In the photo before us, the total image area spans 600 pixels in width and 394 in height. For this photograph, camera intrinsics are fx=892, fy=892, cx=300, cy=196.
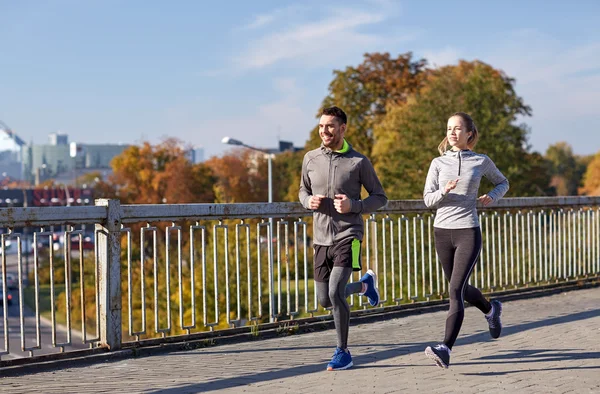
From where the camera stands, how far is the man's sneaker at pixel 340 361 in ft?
21.3

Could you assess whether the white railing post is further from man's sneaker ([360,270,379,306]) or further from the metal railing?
man's sneaker ([360,270,379,306])

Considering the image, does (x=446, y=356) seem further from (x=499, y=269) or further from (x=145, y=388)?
(x=499, y=269)

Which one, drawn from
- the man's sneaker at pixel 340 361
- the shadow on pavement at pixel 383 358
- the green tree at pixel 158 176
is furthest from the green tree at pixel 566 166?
the man's sneaker at pixel 340 361

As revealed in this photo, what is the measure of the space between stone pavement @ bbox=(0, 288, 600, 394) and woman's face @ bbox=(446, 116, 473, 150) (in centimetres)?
167

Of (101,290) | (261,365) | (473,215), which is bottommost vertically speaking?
(261,365)

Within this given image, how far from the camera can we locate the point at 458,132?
6668mm

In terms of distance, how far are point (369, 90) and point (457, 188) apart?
4919 centimetres

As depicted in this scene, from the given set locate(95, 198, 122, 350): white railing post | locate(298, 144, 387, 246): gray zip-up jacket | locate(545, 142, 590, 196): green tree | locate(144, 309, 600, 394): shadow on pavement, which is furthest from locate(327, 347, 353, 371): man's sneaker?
locate(545, 142, 590, 196): green tree

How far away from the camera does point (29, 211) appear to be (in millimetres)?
6809

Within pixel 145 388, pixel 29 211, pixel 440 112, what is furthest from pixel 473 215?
pixel 440 112

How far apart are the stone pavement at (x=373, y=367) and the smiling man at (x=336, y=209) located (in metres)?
0.51

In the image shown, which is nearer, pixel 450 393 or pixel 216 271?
pixel 450 393

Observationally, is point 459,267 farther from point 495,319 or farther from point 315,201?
point 315,201

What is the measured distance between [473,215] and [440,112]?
40.1 meters
